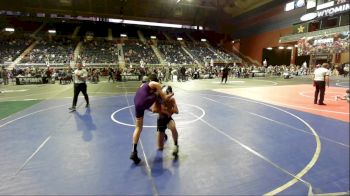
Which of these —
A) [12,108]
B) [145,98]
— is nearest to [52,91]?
Result: [12,108]

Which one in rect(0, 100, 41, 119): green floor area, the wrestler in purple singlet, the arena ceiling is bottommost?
rect(0, 100, 41, 119): green floor area

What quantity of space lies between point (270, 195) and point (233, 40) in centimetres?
4130

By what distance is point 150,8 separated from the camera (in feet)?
121

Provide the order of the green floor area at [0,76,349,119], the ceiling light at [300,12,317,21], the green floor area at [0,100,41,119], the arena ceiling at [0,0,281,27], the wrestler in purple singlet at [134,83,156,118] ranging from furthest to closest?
the arena ceiling at [0,0,281,27]
the green floor area at [0,76,349,119]
the green floor area at [0,100,41,119]
the wrestler in purple singlet at [134,83,156,118]
the ceiling light at [300,12,317,21]

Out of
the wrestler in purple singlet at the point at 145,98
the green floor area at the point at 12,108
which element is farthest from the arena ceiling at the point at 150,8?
the wrestler in purple singlet at the point at 145,98

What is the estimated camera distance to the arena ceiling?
3297cm

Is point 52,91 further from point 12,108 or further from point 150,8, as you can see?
point 150,8

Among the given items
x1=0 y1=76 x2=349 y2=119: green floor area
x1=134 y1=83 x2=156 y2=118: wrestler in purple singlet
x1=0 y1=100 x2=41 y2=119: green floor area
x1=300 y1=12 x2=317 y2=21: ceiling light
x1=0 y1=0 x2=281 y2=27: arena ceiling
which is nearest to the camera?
x1=300 y1=12 x2=317 y2=21: ceiling light

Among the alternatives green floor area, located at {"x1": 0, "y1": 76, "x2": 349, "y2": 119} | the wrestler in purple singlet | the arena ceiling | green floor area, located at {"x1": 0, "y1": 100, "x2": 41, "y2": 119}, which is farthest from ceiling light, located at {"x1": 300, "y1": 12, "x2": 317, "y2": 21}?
the arena ceiling

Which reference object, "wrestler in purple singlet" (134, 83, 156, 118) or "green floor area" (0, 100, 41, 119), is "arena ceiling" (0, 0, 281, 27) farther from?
"wrestler in purple singlet" (134, 83, 156, 118)

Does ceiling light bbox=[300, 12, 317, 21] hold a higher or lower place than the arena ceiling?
lower

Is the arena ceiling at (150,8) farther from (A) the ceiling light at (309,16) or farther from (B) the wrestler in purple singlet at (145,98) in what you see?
(A) the ceiling light at (309,16)

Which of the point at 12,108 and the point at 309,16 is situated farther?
the point at 12,108

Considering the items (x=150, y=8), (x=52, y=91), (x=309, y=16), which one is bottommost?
(x=52, y=91)
